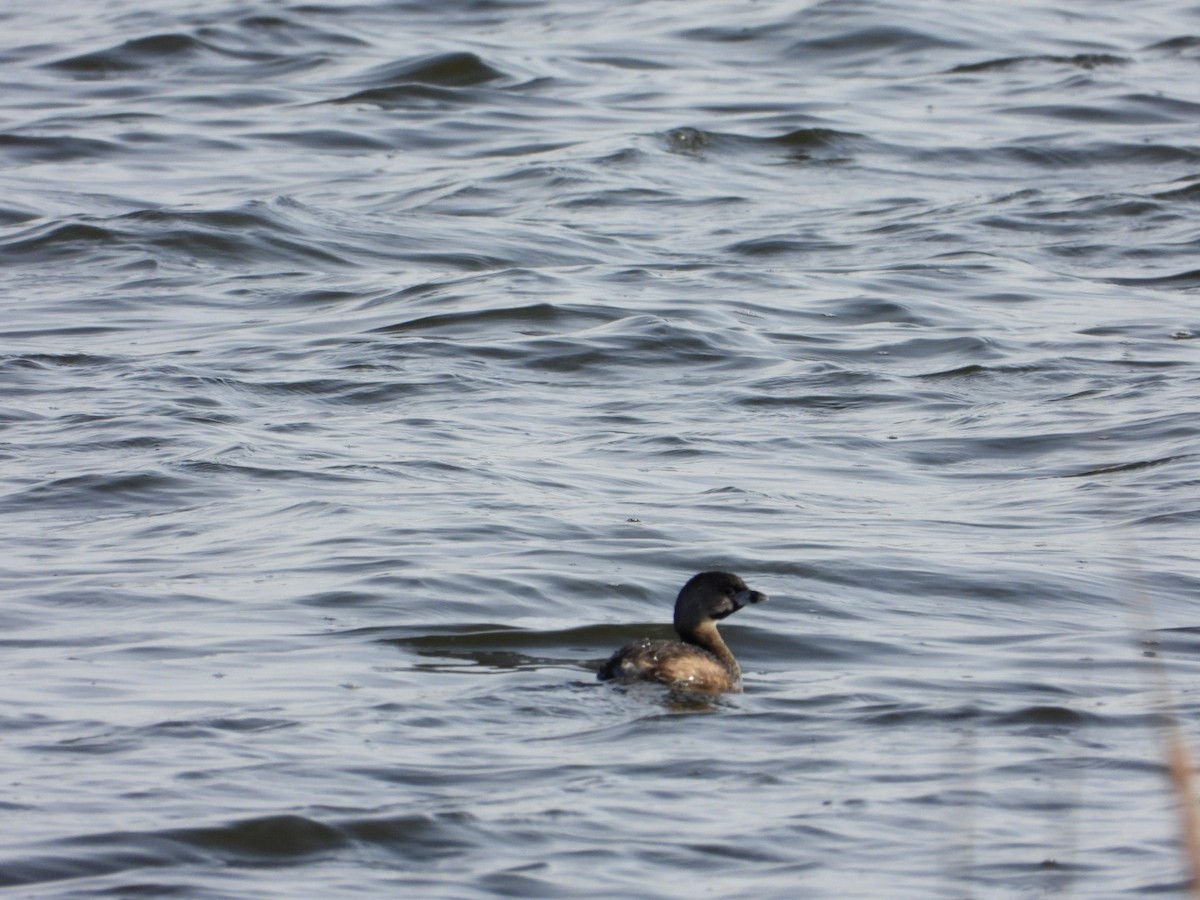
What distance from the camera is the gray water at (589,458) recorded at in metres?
5.49

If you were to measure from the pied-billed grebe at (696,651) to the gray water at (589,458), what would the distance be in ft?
0.41

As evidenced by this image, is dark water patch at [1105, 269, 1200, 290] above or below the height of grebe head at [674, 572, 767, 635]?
below

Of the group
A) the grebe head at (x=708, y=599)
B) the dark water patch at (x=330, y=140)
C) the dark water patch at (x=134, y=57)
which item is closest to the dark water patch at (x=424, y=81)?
the dark water patch at (x=330, y=140)

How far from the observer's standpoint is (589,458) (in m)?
10.1

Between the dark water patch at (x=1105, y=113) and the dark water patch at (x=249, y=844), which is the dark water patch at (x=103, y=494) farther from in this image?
the dark water patch at (x=1105, y=113)

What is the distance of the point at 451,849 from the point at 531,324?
27.2 feet

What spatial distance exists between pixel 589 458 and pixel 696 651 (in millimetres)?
3361

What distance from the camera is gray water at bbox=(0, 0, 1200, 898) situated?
5.49 metres

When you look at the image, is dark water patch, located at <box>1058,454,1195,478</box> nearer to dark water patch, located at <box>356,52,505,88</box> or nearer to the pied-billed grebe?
the pied-billed grebe

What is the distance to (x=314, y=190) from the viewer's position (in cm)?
1708

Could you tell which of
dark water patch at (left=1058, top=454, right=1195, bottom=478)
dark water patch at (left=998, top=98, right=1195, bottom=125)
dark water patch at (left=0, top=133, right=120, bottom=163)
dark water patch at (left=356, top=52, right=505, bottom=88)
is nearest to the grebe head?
dark water patch at (left=1058, top=454, right=1195, bottom=478)

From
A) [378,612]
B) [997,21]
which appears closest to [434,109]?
[997,21]

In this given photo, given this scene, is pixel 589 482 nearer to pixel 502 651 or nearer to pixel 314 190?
pixel 502 651

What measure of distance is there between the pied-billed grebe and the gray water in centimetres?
13
